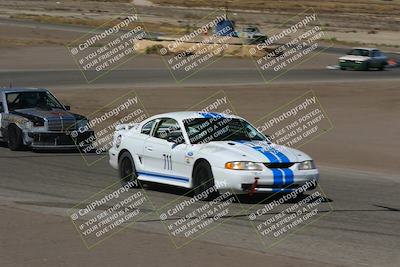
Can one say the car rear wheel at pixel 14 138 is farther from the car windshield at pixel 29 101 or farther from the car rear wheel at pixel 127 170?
the car rear wheel at pixel 127 170

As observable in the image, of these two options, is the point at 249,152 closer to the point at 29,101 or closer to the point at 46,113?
the point at 46,113

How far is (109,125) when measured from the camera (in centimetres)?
2734

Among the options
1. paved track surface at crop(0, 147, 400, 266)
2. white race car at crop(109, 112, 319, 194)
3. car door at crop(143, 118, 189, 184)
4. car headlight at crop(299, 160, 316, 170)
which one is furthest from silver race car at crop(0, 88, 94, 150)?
car headlight at crop(299, 160, 316, 170)

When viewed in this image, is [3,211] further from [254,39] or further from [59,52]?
[254,39]

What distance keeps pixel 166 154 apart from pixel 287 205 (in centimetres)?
226

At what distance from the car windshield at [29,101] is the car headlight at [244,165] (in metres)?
9.08

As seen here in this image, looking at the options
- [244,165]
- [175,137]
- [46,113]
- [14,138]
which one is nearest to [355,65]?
[46,113]

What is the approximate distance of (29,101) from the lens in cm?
2120

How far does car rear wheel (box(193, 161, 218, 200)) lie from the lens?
13.3 metres

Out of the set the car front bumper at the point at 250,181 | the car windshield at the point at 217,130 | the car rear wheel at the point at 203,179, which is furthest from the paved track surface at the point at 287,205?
the car windshield at the point at 217,130

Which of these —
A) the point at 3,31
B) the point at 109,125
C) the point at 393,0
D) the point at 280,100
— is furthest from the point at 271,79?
the point at 393,0

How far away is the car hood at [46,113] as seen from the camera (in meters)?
20.2

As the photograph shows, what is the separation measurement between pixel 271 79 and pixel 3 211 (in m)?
30.6

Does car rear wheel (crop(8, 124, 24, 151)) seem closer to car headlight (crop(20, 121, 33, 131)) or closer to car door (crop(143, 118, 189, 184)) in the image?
car headlight (crop(20, 121, 33, 131))
